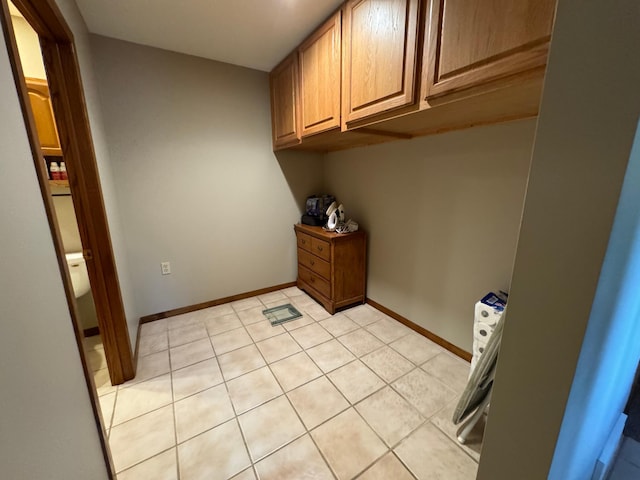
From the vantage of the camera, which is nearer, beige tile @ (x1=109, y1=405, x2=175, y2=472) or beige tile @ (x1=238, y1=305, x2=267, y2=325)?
beige tile @ (x1=109, y1=405, x2=175, y2=472)

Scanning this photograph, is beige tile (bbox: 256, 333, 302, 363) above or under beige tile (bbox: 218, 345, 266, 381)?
above

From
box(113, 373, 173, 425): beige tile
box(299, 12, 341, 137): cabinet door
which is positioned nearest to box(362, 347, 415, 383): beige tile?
box(113, 373, 173, 425): beige tile

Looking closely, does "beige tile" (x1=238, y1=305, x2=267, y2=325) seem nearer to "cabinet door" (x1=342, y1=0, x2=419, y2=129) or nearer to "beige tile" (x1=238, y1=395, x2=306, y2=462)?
"beige tile" (x1=238, y1=395, x2=306, y2=462)

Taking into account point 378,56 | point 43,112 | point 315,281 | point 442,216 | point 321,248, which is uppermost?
point 378,56

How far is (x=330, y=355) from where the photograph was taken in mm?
1940

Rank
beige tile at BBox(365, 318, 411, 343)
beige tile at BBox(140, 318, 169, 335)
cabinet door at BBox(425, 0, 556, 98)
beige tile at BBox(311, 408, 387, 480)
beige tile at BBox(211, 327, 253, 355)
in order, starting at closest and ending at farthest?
cabinet door at BBox(425, 0, 556, 98), beige tile at BBox(311, 408, 387, 480), beige tile at BBox(211, 327, 253, 355), beige tile at BBox(365, 318, 411, 343), beige tile at BBox(140, 318, 169, 335)

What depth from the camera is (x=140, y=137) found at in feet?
6.99

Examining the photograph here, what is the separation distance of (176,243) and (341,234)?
1.54m

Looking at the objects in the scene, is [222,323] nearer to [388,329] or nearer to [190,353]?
[190,353]

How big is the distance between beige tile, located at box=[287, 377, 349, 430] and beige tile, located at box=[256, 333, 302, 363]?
13.8 inches

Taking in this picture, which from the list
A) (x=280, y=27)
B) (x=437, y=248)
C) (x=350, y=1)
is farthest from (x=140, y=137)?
(x=437, y=248)

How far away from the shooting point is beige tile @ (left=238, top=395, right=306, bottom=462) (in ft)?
4.23

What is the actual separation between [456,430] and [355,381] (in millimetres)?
587

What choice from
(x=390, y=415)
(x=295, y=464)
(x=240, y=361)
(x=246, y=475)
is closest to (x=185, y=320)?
(x=240, y=361)
